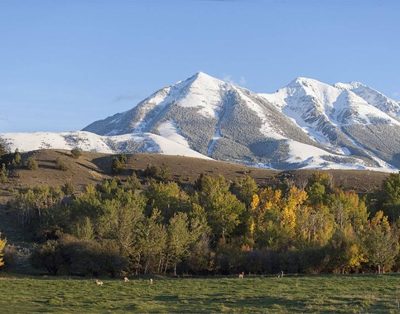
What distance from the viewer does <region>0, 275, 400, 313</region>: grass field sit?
1179 inches

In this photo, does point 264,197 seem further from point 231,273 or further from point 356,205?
point 231,273

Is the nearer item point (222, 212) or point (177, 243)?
point (177, 243)

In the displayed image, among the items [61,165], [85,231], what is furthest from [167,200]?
[61,165]

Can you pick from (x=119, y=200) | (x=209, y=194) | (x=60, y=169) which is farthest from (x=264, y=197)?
(x=60, y=169)

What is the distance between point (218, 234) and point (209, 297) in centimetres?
4966

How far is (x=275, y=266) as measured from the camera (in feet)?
215

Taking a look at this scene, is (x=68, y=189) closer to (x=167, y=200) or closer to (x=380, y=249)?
(x=167, y=200)

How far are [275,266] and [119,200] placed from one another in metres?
39.0

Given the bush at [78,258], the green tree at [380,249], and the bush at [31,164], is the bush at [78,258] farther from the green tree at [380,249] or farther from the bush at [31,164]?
the bush at [31,164]

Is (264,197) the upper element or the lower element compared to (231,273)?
upper

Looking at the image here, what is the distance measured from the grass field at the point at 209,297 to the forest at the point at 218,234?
60.6ft

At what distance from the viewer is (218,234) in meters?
84.9

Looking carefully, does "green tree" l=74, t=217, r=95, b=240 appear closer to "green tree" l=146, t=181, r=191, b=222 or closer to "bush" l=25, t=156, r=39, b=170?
"green tree" l=146, t=181, r=191, b=222

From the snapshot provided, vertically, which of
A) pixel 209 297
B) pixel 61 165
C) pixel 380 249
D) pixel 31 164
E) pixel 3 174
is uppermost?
pixel 61 165
